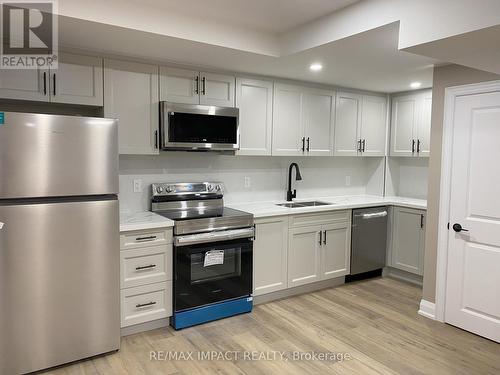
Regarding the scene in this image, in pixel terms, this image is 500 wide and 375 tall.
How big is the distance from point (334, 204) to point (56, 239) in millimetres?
2793

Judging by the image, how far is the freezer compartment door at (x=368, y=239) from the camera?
14.0 feet

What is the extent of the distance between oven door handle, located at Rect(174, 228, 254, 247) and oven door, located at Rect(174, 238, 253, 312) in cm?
3

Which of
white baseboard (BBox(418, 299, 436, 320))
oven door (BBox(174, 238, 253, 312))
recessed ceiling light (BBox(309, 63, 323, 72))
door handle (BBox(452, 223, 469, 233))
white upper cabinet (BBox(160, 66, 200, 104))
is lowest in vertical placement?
white baseboard (BBox(418, 299, 436, 320))

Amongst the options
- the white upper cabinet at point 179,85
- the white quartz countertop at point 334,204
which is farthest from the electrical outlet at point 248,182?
the white upper cabinet at point 179,85

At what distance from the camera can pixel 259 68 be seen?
351 cm

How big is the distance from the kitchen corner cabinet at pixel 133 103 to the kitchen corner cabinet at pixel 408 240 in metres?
2.84

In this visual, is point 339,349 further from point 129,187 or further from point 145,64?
point 145,64

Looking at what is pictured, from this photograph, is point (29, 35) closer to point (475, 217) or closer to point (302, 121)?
point (302, 121)

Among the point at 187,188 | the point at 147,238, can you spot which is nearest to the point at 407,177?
the point at 187,188

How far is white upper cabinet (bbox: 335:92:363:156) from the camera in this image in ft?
14.7

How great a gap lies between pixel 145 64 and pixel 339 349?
8.93 ft

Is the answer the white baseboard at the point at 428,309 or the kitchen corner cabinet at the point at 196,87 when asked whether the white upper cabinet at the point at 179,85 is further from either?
the white baseboard at the point at 428,309

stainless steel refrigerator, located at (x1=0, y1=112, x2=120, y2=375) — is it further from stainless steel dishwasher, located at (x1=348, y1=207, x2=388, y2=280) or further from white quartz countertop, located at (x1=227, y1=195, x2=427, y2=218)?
stainless steel dishwasher, located at (x1=348, y1=207, x2=388, y2=280)

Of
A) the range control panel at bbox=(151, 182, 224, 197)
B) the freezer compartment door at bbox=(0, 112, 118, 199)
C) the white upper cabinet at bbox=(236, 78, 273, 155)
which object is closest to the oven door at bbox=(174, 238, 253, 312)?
the range control panel at bbox=(151, 182, 224, 197)
